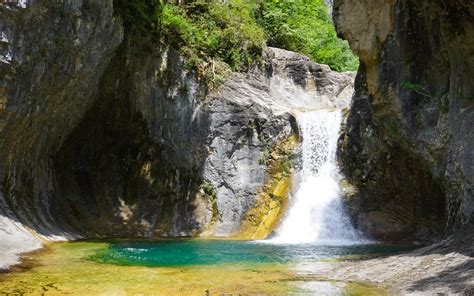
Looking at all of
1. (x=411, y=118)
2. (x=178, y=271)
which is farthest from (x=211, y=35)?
(x=178, y=271)

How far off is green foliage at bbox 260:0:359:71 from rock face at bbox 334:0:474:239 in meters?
11.1

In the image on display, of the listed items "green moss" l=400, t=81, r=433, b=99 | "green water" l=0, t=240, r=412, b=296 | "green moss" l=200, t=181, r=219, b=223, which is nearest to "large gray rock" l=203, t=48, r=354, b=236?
"green moss" l=200, t=181, r=219, b=223

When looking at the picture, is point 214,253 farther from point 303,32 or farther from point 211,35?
point 303,32

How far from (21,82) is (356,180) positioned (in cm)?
1248

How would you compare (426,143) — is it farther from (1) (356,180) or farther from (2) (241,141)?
(2) (241,141)

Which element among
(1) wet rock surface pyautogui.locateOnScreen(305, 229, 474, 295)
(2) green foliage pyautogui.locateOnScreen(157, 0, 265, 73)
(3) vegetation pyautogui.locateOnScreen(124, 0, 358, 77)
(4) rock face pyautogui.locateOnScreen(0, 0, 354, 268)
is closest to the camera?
(1) wet rock surface pyautogui.locateOnScreen(305, 229, 474, 295)

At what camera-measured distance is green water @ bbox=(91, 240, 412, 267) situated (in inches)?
473

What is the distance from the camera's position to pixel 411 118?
52.4 feet

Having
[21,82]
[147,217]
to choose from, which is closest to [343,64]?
[147,217]

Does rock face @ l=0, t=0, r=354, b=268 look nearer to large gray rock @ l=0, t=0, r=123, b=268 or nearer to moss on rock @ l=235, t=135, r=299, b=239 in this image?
large gray rock @ l=0, t=0, r=123, b=268

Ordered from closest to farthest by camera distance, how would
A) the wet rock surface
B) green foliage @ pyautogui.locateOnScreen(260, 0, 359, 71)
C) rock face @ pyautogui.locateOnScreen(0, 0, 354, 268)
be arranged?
1. the wet rock surface
2. rock face @ pyautogui.locateOnScreen(0, 0, 354, 268)
3. green foliage @ pyautogui.locateOnScreen(260, 0, 359, 71)

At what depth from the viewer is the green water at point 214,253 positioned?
12.0 m

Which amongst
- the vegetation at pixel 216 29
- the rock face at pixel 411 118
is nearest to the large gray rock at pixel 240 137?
the vegetation at pixel 216 29

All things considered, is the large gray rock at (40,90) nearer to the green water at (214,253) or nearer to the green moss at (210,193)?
the green water at (214,253)
